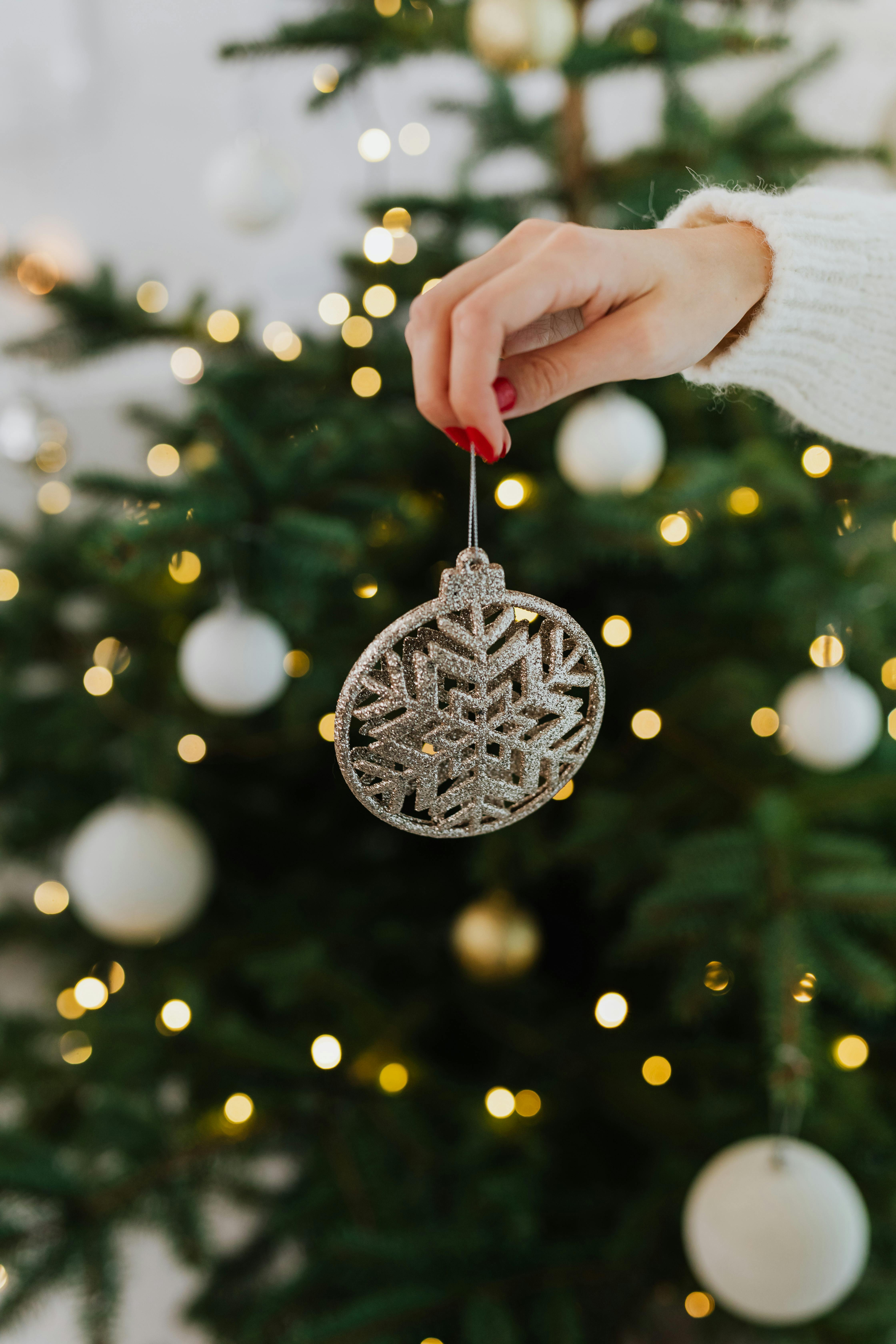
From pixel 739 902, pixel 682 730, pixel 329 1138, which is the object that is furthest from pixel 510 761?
pixel 329 1138

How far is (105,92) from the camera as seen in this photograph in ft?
5.65

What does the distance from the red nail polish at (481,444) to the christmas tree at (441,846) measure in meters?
0.33

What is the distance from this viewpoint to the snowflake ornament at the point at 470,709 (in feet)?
1.49

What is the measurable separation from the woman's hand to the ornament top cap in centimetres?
6

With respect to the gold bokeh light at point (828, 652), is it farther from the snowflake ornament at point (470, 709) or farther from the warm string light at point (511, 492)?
the snowflake ornament at point (470, 709)

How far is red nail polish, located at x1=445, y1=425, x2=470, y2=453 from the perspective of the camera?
1.32 ft

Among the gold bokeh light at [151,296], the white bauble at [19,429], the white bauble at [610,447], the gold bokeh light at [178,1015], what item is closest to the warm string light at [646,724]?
the white bauble at [610,447]

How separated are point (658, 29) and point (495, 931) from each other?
3.01ft

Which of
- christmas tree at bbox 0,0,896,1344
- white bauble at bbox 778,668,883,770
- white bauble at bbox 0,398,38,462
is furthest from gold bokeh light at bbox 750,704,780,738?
white bauble at bbox 0,398,38,462

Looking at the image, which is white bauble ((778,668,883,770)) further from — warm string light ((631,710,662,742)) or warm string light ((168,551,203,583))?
warm string light ((168,551,203,583))

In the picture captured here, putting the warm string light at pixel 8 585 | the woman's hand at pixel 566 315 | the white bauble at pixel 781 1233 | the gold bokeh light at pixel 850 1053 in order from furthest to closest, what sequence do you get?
1. the warm string light at pixel 8 585
2. the gold bokeh light at pixel 850 1053
3. the white bauble at pixel 781 1233
4. the woman's hand at pixel 566 315

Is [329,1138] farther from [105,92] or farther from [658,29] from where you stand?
[105,92]

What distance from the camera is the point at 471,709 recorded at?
48cm

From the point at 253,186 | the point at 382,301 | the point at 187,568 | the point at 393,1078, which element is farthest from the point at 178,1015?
the point at 253,186
